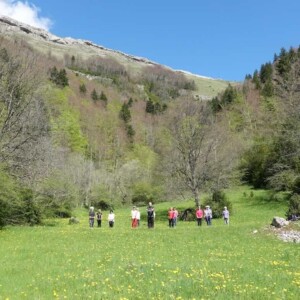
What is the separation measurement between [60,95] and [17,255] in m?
118

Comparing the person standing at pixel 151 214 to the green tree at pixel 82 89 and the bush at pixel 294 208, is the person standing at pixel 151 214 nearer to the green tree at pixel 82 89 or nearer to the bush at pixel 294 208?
the bush at pixel 294 208

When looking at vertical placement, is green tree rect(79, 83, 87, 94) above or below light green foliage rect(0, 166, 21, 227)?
above

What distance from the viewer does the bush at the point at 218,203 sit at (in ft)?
153

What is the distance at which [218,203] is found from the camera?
154 feet

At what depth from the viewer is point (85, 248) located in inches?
893

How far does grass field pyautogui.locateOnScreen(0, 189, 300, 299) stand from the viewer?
495 inches

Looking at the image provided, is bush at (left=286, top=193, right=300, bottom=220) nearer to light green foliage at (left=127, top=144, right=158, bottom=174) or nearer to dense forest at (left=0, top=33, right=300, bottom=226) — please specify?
dense forest at (left=0, top=33, right=300, bottom=226)

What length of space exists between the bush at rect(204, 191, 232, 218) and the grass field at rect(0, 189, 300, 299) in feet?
53.9

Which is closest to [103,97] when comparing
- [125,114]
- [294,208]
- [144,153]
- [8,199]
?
[125,114]

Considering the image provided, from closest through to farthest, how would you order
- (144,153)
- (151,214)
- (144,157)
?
(151,214) → (144,157) → (144,153)

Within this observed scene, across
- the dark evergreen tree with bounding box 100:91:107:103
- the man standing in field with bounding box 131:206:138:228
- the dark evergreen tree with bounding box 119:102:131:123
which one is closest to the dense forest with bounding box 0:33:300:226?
the man standing in field with bounding box 131:206:138:228

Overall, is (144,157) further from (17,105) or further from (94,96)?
(17,105)

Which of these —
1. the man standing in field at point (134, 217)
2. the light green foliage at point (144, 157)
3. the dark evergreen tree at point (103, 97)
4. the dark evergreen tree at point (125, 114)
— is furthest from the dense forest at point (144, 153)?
the dark evergreen tree at point (103, 97)

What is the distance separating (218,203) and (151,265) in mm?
31567
